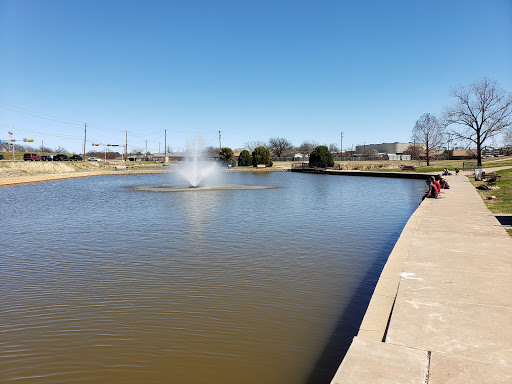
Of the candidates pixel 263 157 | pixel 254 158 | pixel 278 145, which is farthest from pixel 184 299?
pixel 278 145

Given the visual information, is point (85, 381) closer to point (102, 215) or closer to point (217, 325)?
point (217, 325)

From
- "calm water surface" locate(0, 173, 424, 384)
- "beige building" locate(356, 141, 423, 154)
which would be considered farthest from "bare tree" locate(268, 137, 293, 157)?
"calm water surface" locate(0, 173, 424, 384)

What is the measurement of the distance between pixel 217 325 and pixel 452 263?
4.01 m

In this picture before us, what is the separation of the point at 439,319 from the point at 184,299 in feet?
12.0

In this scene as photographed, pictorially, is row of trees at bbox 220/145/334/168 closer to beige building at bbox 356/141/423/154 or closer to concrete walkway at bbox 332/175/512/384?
concrete walkway at bbox 332/175/512/384

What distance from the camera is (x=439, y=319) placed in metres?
4.09

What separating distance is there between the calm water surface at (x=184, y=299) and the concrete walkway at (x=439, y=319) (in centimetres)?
66

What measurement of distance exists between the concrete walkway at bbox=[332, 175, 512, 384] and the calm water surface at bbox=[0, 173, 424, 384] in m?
0.66

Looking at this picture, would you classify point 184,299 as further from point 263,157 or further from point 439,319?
point 263,157

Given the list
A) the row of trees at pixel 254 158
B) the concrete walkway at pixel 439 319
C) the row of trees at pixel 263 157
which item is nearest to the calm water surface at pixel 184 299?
the concrete walkway at pixel 439 319

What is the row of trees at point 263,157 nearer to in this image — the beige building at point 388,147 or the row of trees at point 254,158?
the row of trees at point 254,158

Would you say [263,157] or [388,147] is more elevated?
[388,147]

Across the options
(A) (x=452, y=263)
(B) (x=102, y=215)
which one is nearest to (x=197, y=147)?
(B) (x=102, y=215)

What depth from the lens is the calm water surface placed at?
417 centimetres
